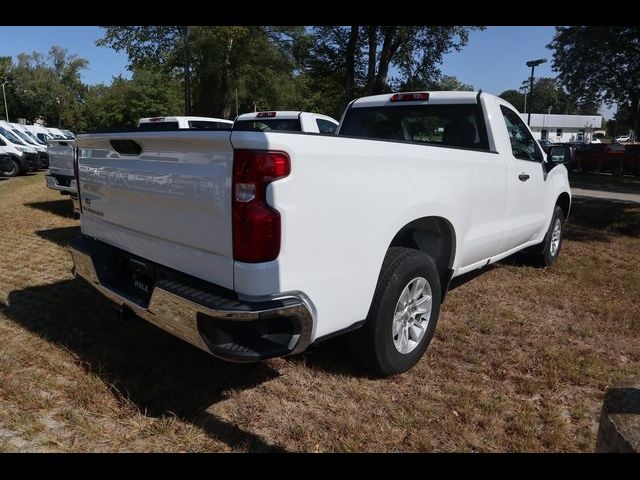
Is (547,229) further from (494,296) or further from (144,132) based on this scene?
(144,132)

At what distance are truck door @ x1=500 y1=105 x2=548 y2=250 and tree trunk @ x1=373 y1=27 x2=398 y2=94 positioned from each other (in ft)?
51.1

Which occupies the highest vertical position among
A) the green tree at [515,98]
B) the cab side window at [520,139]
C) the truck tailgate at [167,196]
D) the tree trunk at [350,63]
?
the green tree at [515,98]

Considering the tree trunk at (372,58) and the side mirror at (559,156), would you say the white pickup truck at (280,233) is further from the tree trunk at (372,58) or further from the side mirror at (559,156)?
the tree trunk at (372,58)

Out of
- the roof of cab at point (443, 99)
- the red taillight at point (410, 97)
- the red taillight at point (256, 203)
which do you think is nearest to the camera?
the red taillight at point (256, 203)

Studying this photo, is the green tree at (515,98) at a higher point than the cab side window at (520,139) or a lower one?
higher

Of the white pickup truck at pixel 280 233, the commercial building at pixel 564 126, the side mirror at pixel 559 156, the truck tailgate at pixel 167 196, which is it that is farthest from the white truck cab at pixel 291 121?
the commercial building at pixel 564 126

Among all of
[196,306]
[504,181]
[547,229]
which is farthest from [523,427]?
[547,229]

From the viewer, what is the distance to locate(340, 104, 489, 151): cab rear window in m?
4.46

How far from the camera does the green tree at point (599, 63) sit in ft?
61.9

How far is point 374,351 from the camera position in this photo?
10.2 feet

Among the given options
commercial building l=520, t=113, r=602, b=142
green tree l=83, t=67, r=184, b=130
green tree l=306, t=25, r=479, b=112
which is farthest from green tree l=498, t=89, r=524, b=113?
green tree l=306, t=25, r=479, b=112

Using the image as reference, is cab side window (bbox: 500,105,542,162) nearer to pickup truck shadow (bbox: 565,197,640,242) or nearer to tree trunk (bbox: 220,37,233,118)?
pickup truck shadow (bbox: 565,197,640,242)

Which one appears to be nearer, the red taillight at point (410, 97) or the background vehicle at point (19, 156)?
the red taillight at point (410, 97)

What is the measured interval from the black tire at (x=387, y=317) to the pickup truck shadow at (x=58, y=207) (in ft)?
24.8
